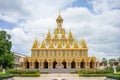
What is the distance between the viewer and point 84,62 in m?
71.6

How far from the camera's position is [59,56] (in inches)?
2847

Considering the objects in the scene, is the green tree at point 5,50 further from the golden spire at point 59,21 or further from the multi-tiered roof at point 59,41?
the golden spire at point 59,21

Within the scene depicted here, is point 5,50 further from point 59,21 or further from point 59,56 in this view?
point 59,21

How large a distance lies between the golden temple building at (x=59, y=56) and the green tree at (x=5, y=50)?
16.0 meters

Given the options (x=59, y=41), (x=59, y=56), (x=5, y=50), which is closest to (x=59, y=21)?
(x=59, y=41)

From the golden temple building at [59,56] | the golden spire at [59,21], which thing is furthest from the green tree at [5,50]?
the golden spire at [59,21]

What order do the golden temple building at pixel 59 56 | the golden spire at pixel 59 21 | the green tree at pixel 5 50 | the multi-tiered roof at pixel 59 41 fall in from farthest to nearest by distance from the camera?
the golden spire at pixel 59 21
the multi-tiered roof at pixel 59 41
the golden temple building at pixel 59 56
the green tree at pixel 5 50

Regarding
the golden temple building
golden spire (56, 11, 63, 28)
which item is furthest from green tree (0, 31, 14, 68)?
golden spire (56, 11, 63, 28)

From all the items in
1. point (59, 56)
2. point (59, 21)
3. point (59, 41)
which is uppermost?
point (59, 21)

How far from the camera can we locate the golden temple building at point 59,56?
71.4 m

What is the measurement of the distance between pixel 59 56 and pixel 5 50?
22545mm

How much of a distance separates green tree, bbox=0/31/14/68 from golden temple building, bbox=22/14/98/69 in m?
16.0

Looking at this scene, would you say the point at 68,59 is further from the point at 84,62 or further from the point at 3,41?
the point at 3,41

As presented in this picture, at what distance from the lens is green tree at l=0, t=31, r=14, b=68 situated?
52775 mm
